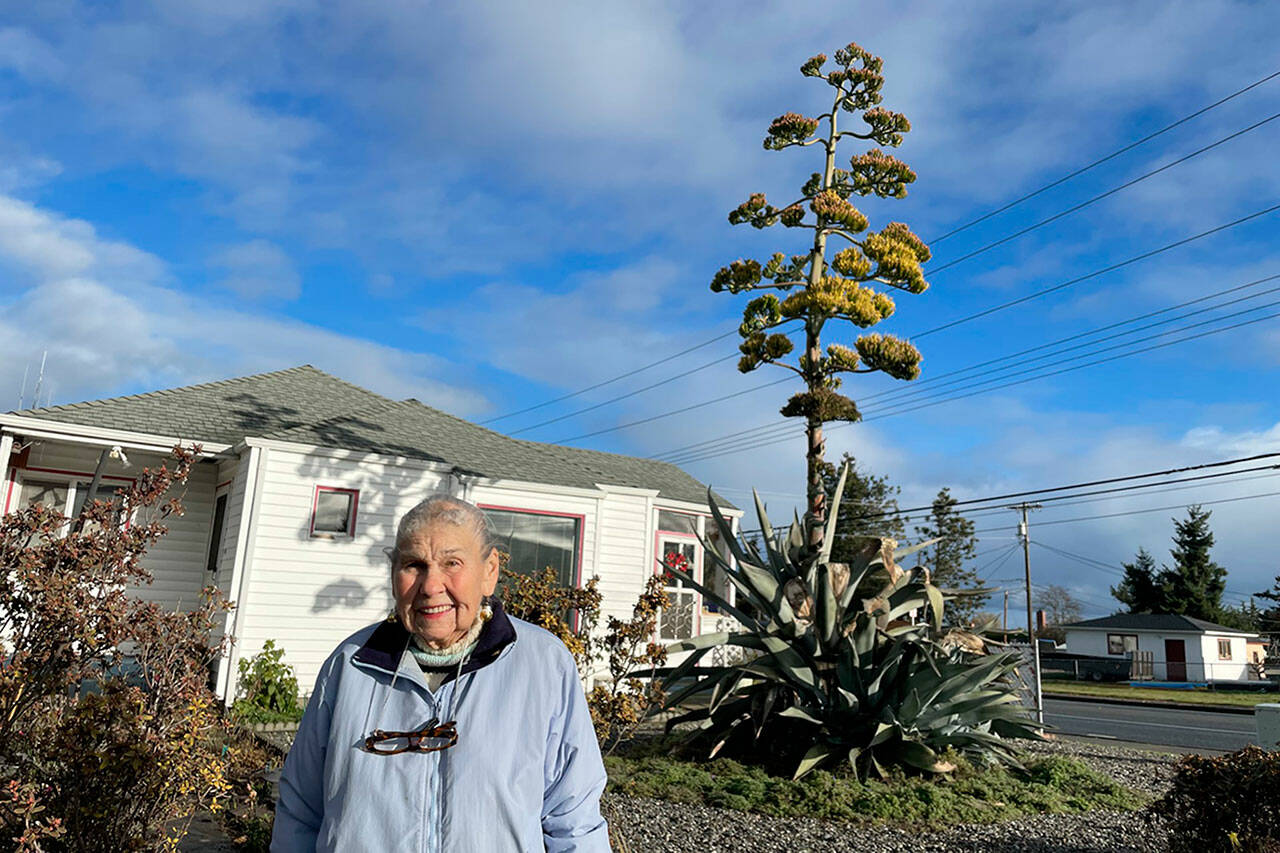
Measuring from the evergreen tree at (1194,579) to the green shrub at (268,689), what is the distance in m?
52.7

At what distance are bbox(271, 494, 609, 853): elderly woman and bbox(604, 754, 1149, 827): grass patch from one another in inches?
191

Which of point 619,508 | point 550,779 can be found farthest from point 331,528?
point 550,779

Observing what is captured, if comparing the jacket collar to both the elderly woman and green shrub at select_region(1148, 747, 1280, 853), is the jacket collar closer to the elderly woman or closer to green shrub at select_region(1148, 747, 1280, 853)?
the elderly woman

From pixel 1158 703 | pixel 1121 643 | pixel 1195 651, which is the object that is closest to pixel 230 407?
pixel 1158 703

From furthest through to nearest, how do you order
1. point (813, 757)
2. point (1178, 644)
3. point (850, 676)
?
point (1178, 644)
point (850, 676)
point (813, 757)

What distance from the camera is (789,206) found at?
11438 mm

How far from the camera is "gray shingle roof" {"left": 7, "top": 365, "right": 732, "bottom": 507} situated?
12.0 m

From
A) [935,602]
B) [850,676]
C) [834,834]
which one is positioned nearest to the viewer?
[834,834]

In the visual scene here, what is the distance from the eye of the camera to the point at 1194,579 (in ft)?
166

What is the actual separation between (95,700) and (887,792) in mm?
5479

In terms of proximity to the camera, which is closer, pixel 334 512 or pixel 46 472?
pixel 334 512

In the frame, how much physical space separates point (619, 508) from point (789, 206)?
6.10 meters

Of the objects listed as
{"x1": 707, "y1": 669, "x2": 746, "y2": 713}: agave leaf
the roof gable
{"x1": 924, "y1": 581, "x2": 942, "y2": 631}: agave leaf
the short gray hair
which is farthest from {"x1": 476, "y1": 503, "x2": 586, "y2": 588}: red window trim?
the short gray hair

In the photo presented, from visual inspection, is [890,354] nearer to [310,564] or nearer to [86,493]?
[310,564]
